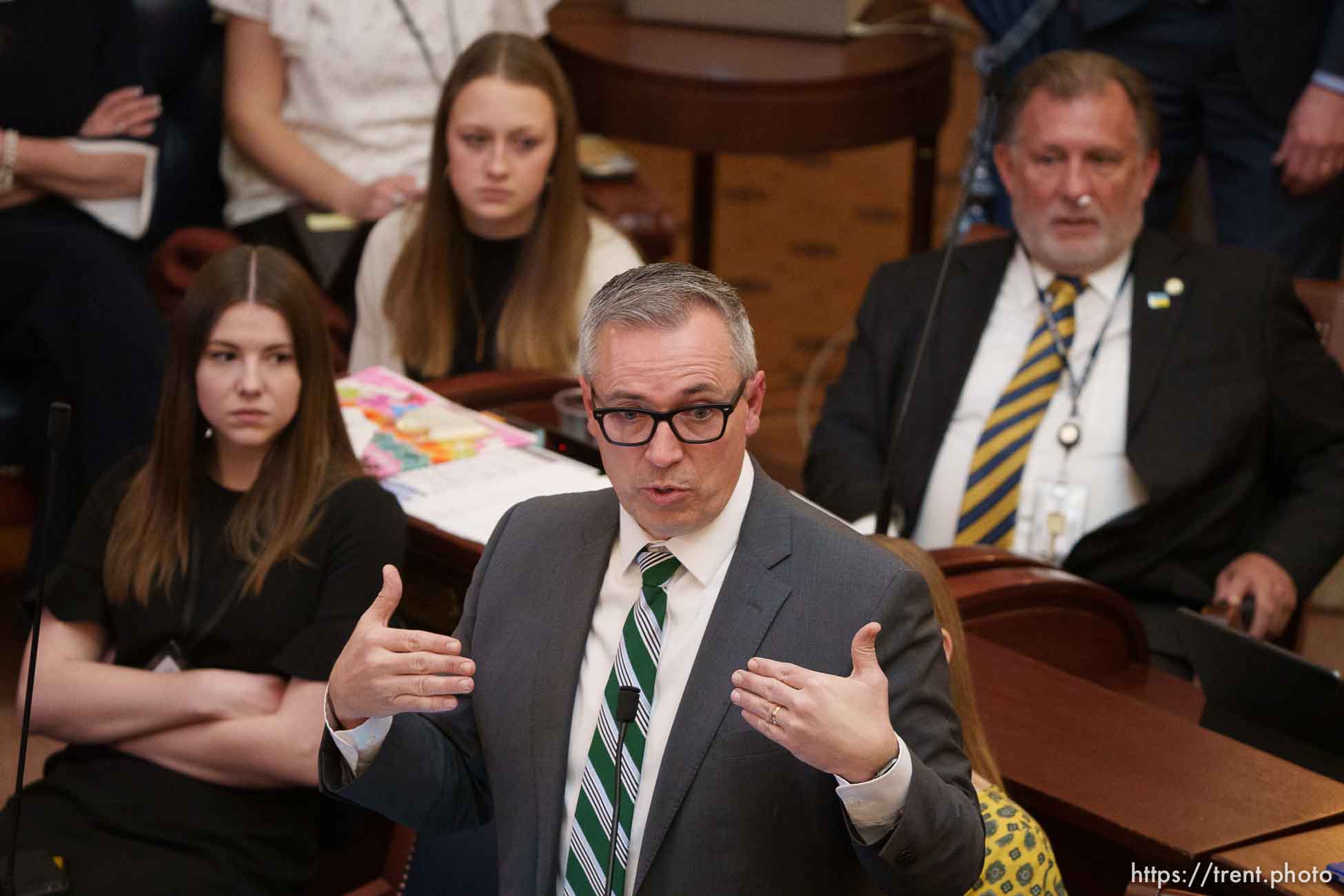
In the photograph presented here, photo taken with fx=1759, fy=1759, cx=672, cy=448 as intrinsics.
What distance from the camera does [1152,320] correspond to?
11.2ft

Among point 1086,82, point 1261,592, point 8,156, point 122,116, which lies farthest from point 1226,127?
point 8,156

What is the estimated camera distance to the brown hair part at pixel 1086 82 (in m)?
3.46

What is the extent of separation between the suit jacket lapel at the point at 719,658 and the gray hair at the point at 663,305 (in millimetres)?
197

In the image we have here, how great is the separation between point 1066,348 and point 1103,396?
125 millimetres

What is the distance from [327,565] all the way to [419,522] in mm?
186

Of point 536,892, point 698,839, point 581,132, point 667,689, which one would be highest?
point 581,132

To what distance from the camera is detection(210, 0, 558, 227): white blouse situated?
167 inches

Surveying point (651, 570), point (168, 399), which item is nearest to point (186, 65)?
point (168, 399)

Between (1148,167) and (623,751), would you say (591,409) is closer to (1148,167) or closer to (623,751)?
(623,751)

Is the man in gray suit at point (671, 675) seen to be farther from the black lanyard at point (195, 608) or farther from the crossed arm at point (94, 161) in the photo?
the crossed arm at point (94, 161)

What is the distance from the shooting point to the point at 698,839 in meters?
1.82

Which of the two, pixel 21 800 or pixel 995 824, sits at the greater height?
pixel 995 824

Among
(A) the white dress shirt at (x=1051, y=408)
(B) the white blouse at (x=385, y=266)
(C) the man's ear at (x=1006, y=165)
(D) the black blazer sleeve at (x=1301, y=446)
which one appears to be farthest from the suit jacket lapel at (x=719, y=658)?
(B) the white blouse at (x=385, y=266)

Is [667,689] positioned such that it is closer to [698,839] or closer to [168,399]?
[698,839]
